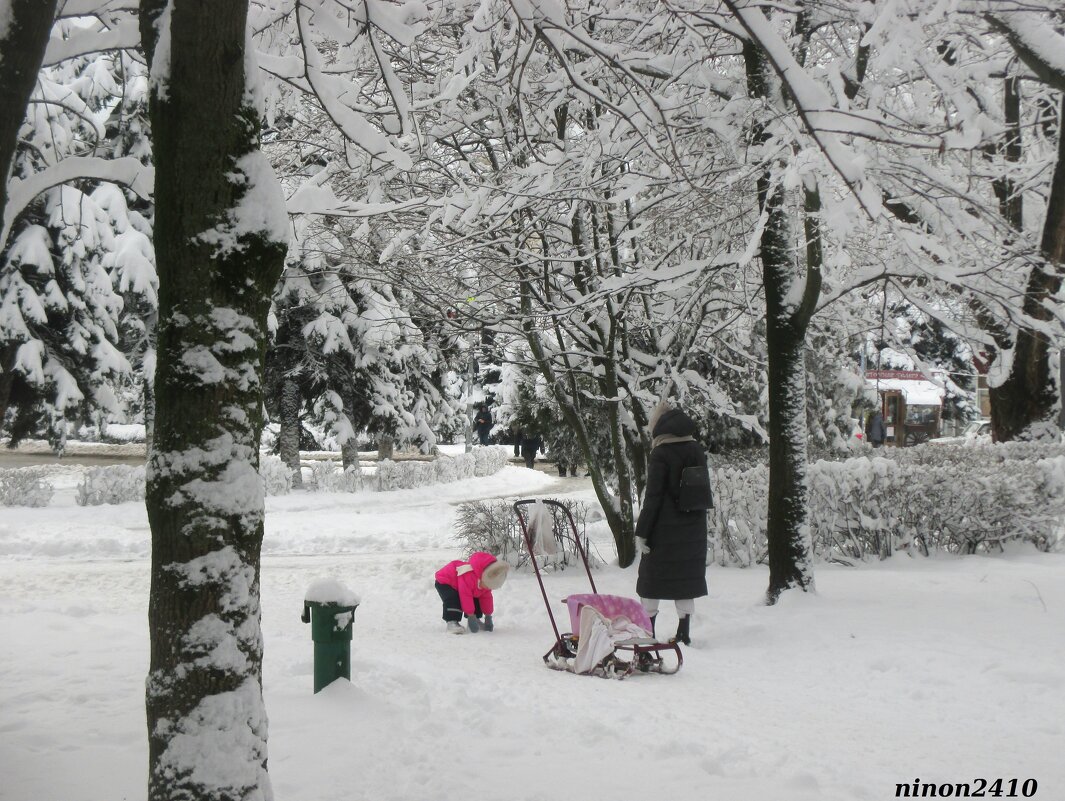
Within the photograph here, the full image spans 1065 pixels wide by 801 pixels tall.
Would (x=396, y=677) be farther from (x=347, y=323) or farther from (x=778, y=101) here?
(x=347, y=323)

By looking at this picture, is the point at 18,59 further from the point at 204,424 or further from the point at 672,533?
the point at 672,533

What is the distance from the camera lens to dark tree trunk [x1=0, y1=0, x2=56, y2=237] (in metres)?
3.21

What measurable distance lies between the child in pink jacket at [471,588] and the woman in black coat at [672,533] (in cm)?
132

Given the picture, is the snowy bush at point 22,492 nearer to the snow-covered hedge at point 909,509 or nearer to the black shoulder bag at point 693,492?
the snow-covered hedge at point 909,509

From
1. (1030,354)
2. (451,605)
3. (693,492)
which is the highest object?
(1030,354)

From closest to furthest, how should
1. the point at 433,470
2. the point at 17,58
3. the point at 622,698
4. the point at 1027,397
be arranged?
the point at 17,58 → the point at 622,698 → the point at 1027,397 → the point at 433,470

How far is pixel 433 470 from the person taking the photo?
24.2 metres

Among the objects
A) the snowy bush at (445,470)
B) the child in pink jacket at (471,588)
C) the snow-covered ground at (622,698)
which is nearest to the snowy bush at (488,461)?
the snowy bush at (445,470)

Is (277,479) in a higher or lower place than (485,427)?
lower

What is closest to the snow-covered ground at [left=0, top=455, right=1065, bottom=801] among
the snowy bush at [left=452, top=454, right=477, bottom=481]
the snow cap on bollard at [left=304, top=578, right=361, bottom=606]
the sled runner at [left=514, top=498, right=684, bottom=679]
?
the sled runner at [left=514, top=498, right=684, bottom=679]

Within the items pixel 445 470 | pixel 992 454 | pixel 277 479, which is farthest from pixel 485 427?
pixel 992 454

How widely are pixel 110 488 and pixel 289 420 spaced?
240 inches

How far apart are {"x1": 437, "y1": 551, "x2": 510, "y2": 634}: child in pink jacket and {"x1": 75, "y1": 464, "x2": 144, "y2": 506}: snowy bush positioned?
12.6 meters

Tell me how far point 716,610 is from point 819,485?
2.69 m
